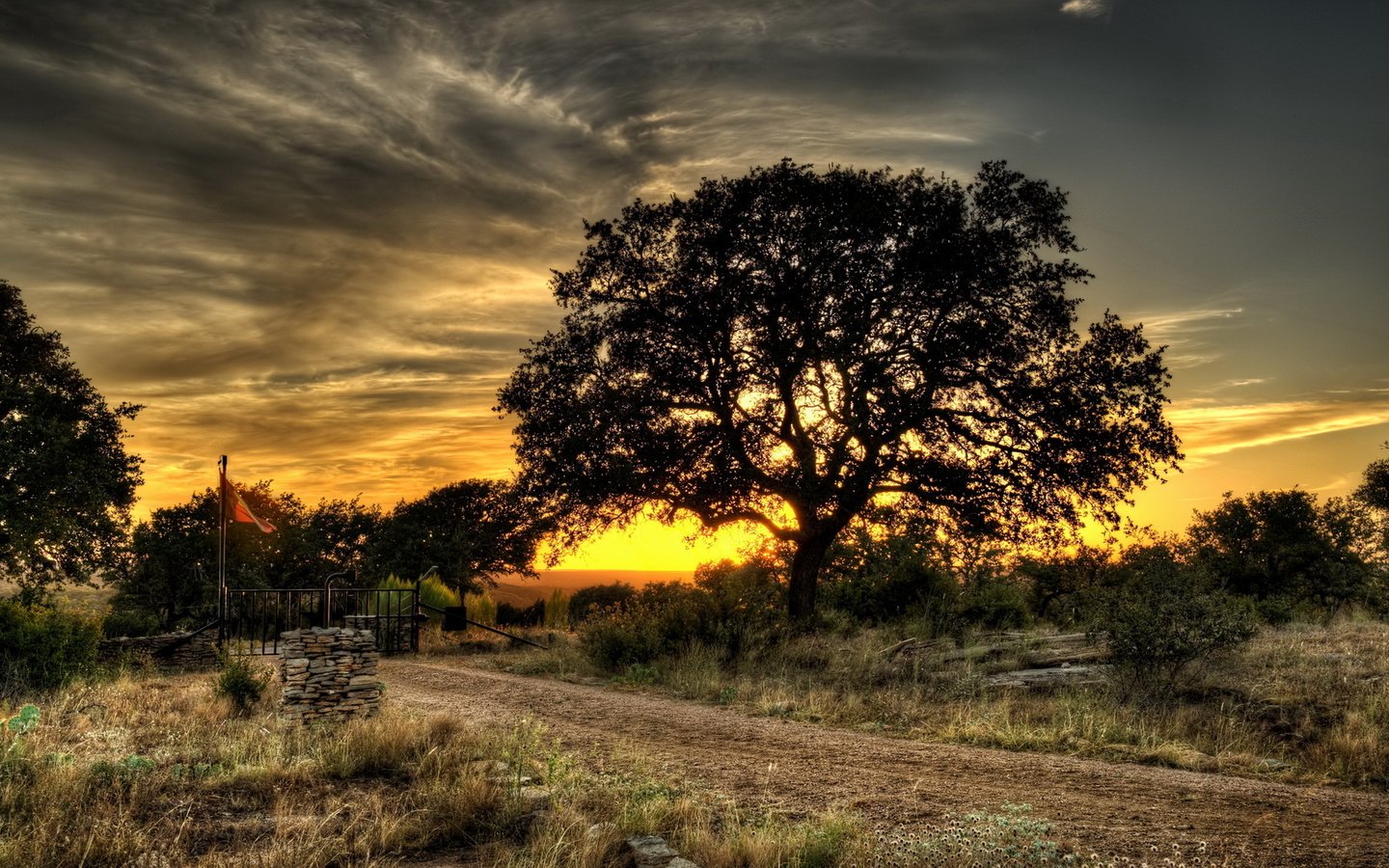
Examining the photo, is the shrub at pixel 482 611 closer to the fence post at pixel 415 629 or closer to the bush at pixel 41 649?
the fence post at pixel 415 629

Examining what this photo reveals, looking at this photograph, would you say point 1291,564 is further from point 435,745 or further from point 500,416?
point 435,745

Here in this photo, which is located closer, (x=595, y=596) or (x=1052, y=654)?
(x=1052, y=654)

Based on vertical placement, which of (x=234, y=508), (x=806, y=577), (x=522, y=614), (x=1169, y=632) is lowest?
(x=522, y=614)

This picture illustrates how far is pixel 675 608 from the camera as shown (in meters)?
20.2

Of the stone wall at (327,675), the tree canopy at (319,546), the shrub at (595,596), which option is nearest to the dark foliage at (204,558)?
the tree canopy at (319,546)

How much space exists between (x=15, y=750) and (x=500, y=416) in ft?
42.5

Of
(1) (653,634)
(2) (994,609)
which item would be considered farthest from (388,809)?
(2) (994,609)

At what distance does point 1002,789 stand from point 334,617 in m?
25.0

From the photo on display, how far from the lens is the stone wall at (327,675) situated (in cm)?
1277

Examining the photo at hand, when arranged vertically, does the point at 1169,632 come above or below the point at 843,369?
below

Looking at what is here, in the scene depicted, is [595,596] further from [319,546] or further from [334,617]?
[334,617]

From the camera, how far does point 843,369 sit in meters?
18.9

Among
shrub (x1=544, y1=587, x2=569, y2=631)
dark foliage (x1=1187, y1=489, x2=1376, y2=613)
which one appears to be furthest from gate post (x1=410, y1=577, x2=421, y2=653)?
dark foliage (x1=1187, y1=489, x2=1376, y2=613)

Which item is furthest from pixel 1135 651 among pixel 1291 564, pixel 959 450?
pixel 1291 564
